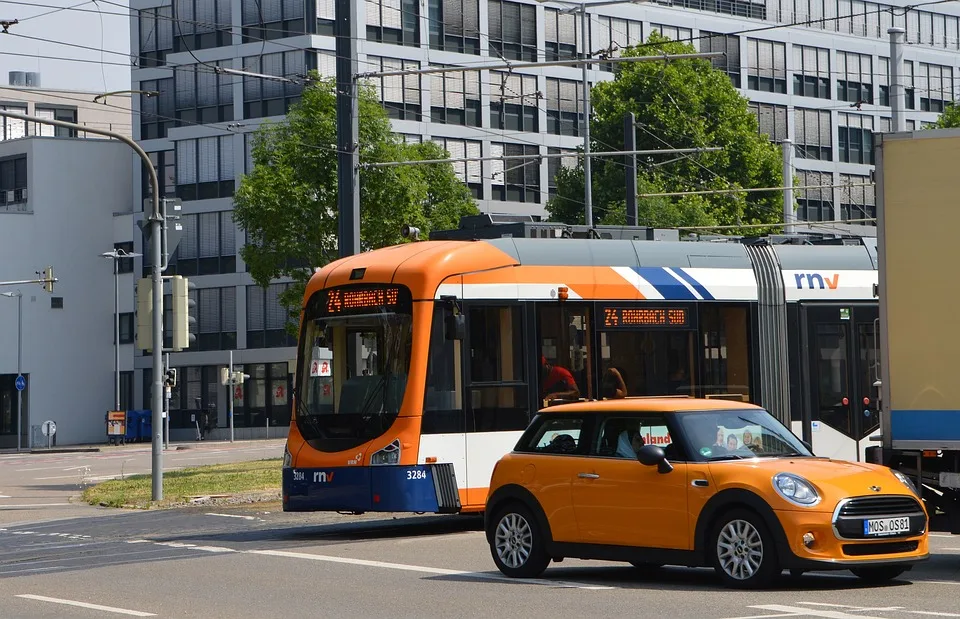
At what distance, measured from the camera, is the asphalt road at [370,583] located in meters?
12.1

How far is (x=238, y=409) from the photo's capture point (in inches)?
2830

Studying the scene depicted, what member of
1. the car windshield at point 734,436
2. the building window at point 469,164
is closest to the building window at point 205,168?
the building window at point 469,164

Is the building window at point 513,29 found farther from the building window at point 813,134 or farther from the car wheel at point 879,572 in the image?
the car wheel at point 879,572

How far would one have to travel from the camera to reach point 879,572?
42.9 feet

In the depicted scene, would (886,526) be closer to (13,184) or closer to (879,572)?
(879,572)

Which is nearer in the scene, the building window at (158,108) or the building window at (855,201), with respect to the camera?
the building window at (158,108)

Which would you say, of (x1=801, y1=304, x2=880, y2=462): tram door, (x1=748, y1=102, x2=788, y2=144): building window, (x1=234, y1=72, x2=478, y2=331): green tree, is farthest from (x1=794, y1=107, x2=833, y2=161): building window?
(x1=801, y1=304, x2=880, y2=462): tram door

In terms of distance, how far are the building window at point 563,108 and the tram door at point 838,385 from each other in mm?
47906

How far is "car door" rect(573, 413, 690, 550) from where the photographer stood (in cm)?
1327

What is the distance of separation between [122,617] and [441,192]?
34.4m

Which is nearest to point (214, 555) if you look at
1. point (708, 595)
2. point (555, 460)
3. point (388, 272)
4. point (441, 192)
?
point (388, 272)

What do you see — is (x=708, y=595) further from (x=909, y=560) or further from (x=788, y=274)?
(x=788, y=274)

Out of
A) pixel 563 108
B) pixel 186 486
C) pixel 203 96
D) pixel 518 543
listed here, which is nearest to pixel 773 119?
pixel 563 108

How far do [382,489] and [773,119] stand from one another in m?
57.9
